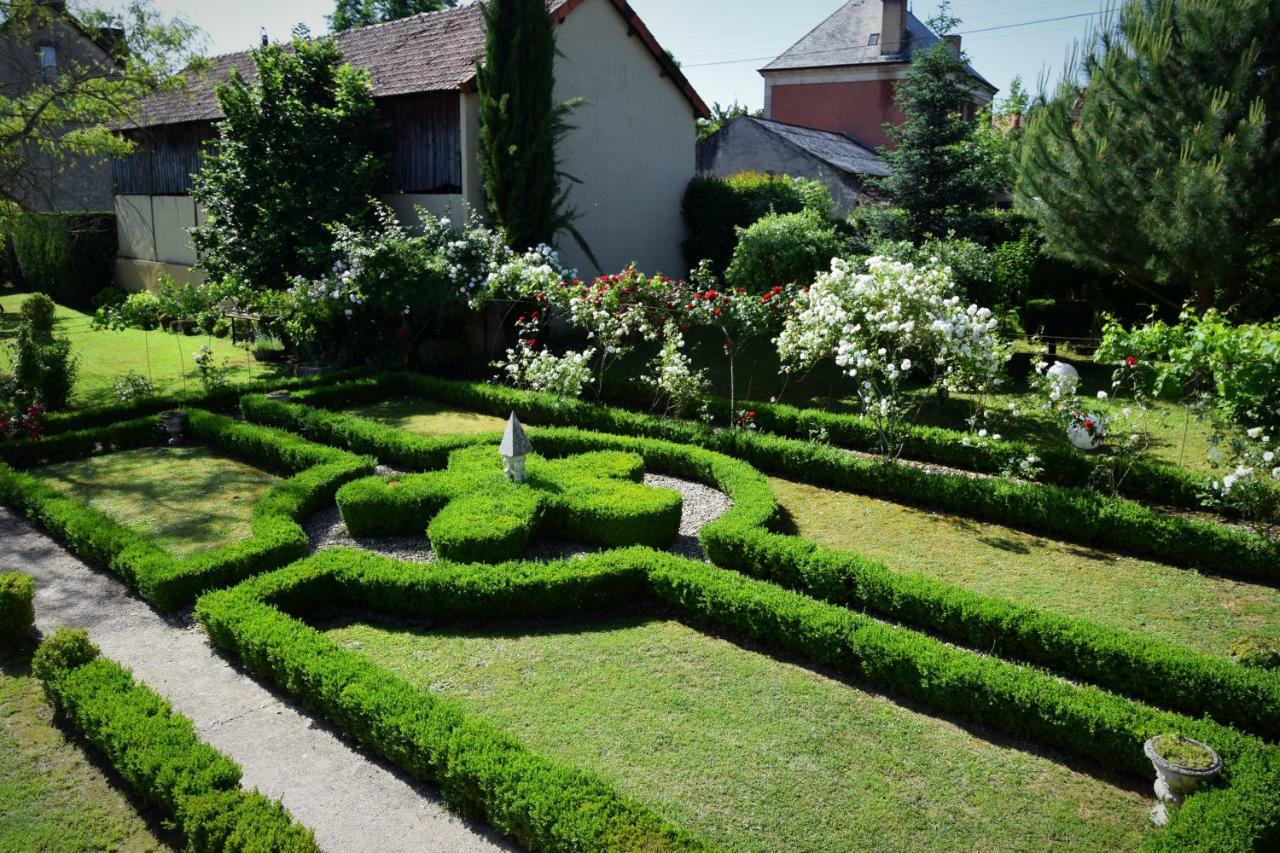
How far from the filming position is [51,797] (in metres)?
5.67

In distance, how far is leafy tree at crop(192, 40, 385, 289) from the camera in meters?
18.3

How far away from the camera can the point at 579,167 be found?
2030cm

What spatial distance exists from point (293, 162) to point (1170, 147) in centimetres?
1642

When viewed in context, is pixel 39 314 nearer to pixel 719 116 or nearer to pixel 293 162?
pixel 293 162

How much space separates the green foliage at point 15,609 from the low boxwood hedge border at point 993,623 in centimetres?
610

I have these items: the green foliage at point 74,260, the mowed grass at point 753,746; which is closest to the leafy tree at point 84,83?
the green foliage at point 74,260

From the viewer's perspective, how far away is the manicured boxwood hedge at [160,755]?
495 centimetres

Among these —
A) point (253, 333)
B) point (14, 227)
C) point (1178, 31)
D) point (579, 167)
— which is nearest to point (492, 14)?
point (579, 167)

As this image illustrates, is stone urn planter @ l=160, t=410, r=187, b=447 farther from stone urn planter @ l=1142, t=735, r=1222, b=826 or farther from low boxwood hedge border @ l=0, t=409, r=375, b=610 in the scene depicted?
stone urn planter @ l=1142, t=735, r=1222, b=826

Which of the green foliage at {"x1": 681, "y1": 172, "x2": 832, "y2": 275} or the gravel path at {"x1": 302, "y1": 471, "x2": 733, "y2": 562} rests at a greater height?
the green foliage at {"x1": 681, "y1": 172, "x2": 832, "y2": 275}

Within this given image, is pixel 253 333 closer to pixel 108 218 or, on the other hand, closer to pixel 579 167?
pixel 579 167

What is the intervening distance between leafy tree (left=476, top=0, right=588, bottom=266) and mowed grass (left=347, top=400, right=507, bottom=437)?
460cm

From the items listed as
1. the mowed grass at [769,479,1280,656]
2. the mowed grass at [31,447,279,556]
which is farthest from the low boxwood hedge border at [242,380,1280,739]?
the mowed grass at [31,447,279,556]

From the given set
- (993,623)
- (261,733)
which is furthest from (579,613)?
(993,623)
